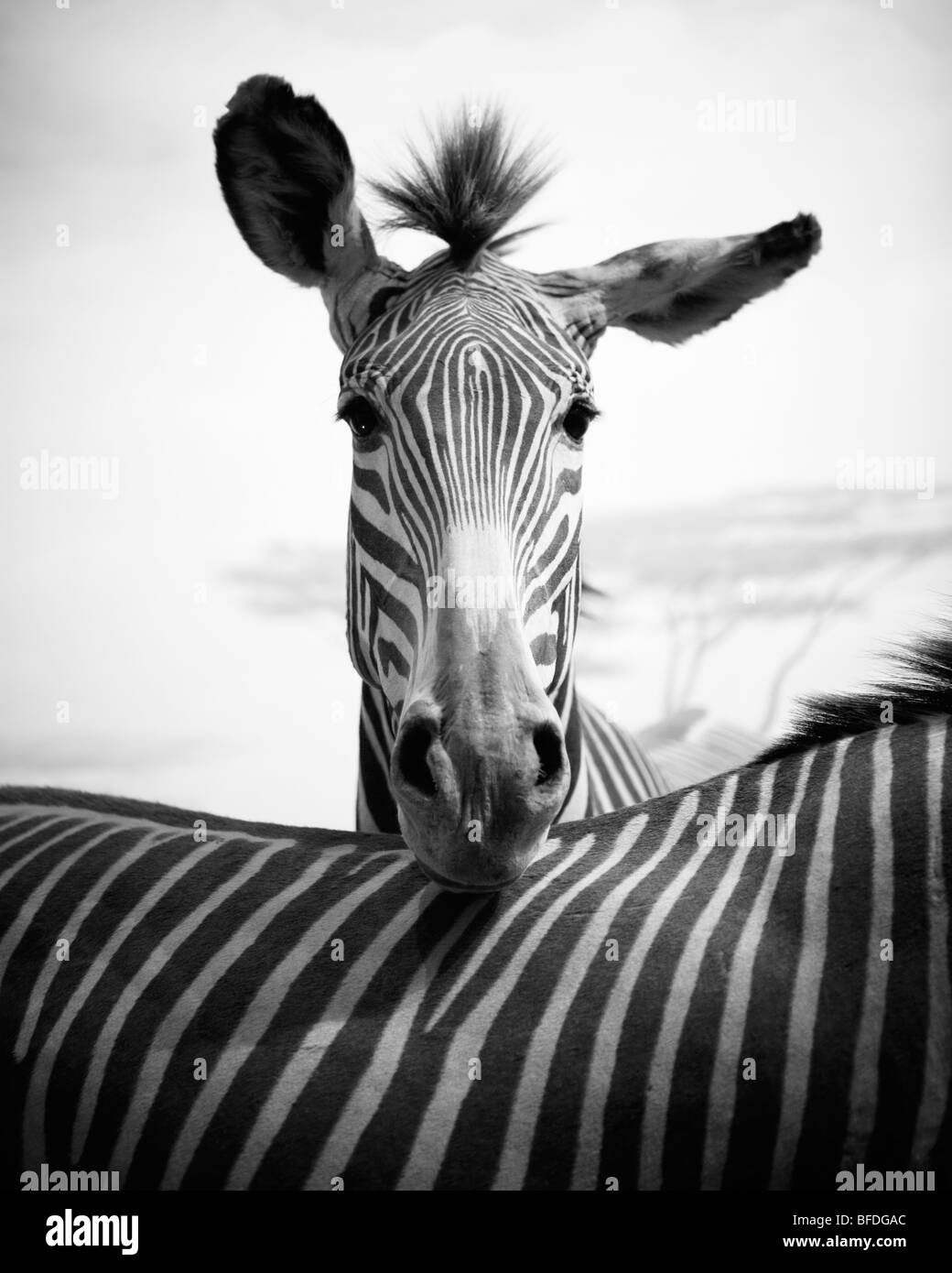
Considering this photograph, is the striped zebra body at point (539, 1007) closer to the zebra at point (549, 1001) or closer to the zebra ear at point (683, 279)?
the zebra at point (549, 1001)

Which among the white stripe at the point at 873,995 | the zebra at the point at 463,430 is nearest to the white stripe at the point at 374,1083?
the zebra at the point at 463,430

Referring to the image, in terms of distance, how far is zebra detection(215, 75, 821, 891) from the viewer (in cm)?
255

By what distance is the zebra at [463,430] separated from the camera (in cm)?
255

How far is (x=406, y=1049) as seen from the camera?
2.37 metres

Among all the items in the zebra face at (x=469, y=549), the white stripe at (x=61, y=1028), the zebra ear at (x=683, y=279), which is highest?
the zebra ear at (x=683, y=279)

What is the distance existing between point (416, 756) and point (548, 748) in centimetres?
32

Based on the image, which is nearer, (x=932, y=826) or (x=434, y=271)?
(x=932, y=826)

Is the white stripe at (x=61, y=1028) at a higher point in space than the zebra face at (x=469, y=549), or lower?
lower

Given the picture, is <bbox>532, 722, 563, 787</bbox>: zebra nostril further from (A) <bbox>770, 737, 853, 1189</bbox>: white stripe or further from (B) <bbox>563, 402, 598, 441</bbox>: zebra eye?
(B) <bbox>563, 402, 598, 441</bbox>: zebra eye

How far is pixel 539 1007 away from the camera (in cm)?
239

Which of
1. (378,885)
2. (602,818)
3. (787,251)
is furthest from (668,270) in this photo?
(378,885)

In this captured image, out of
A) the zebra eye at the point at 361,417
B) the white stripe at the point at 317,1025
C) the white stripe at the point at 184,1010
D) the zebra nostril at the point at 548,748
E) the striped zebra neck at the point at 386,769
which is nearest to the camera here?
the white stripe at the point at 317,1025
